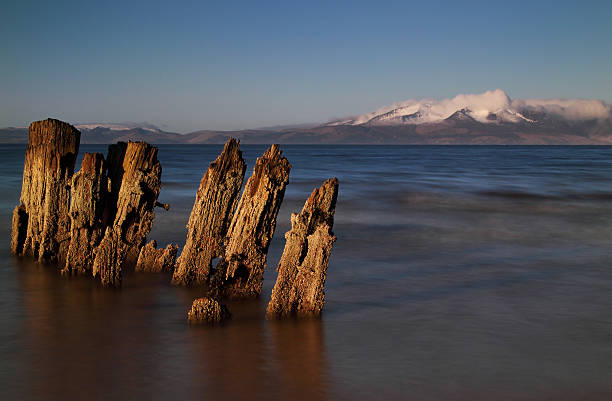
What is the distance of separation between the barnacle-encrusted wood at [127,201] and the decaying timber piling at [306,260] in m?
2.64

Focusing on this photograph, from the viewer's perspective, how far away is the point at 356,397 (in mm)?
5480

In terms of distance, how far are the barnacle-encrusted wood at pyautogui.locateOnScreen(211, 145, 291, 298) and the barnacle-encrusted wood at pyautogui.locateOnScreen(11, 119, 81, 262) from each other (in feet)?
11.4

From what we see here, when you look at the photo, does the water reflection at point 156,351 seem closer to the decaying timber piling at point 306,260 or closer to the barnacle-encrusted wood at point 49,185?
the decaying timber piling at point 306,260

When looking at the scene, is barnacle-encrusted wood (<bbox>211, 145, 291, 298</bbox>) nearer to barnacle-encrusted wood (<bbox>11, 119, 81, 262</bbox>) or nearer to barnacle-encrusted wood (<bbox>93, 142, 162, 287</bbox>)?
barnacle-encrusted wood (<bbox>93, 142, 162, 287</bbox>)

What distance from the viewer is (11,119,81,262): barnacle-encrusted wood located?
9703mm

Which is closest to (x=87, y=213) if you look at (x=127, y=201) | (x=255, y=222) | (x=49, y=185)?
(x=127, y=201)

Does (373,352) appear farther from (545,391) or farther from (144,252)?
(144,252)

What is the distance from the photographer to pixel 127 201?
8.84 m

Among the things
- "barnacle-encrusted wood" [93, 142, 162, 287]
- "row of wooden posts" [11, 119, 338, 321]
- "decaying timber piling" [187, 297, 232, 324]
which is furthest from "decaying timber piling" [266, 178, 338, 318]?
"barnacle-encrusted wood" [93, 142, 162, 287]

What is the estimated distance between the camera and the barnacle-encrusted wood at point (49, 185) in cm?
970

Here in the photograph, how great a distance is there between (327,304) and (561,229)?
10.3 m

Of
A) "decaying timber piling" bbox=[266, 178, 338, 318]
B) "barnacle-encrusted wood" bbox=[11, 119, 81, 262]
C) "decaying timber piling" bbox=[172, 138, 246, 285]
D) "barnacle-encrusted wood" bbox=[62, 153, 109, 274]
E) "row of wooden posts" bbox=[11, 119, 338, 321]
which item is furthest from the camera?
"barnacle-encrusted wood" bbox=[11, 119, 81, 262]

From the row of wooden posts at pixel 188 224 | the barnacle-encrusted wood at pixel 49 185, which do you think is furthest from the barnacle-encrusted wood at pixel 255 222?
the barnacle-encrusted wood at pixel 49 185

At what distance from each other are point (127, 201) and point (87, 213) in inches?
25.7
